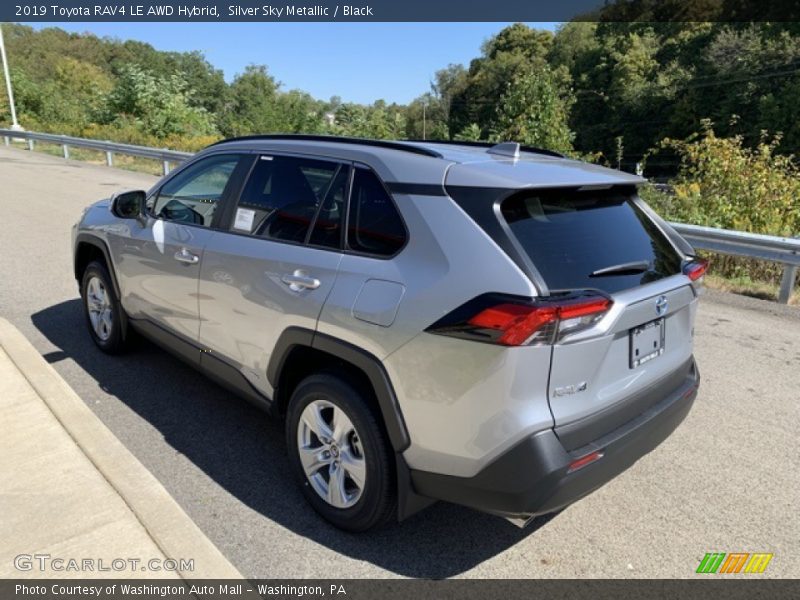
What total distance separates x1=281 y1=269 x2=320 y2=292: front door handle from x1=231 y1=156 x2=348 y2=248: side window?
0.60 ft

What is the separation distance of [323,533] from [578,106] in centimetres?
7122

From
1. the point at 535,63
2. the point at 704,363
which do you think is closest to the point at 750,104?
the point at 535,63

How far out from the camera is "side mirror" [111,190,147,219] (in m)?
4.24

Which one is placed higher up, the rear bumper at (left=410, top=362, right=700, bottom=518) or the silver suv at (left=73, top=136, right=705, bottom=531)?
the silver suv at (left=73, top=136, right=705, bottom=531)

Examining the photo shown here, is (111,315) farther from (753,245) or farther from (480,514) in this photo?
(753,245)

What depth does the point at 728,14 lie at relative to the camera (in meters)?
59.8

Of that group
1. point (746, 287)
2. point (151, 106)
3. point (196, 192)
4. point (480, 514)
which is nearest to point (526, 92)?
point (151, 106)

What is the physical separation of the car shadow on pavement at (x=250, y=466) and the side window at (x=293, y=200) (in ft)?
4.32

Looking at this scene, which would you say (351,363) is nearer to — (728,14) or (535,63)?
(728,14)

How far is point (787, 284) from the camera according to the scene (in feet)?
21.5

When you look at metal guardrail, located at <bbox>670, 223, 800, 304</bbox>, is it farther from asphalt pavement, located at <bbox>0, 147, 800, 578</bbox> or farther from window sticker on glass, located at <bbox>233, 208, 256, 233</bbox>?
window sticker on glass, located at <bbox>233, 208, 256, 233</bbox>

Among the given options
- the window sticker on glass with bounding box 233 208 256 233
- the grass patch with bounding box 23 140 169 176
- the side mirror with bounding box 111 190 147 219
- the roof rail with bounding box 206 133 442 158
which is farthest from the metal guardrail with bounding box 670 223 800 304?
the grass patch with bounding box 23 140 169 176

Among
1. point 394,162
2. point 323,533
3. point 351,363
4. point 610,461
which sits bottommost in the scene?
point 323,533

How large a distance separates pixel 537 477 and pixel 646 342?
0.83 metres
